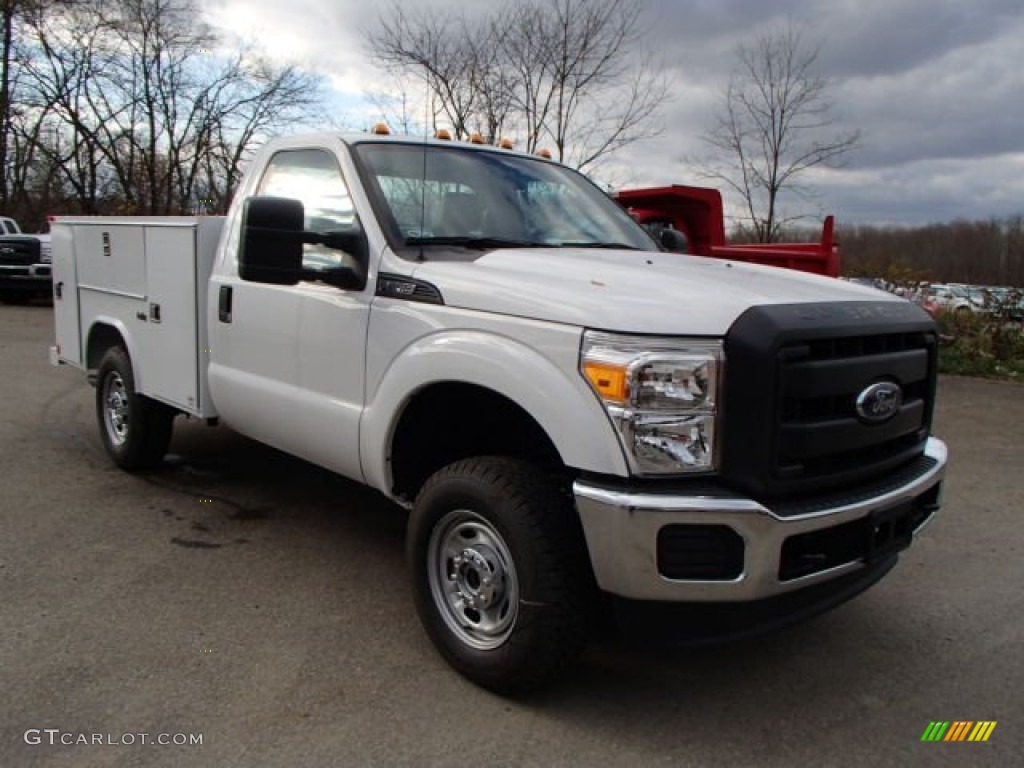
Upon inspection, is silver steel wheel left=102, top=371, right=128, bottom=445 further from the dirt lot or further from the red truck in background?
the red truck in background

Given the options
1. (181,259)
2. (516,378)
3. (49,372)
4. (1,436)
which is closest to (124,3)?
(49,372)

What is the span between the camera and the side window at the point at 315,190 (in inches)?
148

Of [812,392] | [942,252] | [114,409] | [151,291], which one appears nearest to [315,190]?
[151,291]

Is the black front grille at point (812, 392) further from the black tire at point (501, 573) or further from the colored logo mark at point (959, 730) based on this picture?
the colored logo mark at point (959, 730)

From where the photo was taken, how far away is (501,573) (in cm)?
296

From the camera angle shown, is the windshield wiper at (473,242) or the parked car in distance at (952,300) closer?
the windshield wiper at (473,242)

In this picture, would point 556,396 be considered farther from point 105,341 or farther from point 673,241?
point 105,341

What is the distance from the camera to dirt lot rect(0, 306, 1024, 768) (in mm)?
2709

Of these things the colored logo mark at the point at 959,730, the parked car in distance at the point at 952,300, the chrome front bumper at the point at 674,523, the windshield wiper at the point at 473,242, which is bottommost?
the colored logo mark at the point at 959,730

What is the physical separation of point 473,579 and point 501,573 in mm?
187

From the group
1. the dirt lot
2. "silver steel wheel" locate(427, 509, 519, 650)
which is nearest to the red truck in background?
the dirt lot

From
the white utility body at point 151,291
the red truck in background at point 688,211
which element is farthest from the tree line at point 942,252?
the white utility body at point 151,291

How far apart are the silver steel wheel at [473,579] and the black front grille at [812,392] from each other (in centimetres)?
89

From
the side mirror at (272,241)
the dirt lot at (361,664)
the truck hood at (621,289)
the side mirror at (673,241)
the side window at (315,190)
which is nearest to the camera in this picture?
the truck hood at (621,289)
